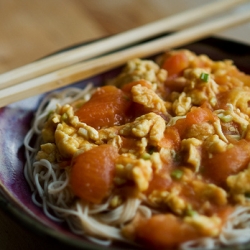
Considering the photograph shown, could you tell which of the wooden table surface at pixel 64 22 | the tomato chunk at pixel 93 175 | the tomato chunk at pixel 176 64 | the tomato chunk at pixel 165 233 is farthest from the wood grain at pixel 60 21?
the tomato chunk at pixel 165 233

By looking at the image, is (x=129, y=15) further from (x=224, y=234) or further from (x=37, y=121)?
(x=224, y=234)

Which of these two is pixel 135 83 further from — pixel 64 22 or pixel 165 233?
pixel 64 22

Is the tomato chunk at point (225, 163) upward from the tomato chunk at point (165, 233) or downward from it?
upward

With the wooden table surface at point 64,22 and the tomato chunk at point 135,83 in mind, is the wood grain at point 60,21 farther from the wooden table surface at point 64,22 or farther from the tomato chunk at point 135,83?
the tomato chunk at point 135,83

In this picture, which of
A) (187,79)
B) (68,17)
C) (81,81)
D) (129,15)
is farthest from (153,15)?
(187,79)

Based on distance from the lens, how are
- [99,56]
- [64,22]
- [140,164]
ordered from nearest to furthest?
[140,164], [99,56], [64,22]

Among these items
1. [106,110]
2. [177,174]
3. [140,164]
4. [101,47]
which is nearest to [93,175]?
[140,164]

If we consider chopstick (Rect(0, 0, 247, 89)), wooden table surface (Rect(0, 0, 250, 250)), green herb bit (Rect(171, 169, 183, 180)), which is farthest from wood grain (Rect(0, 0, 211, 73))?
green herb bit (Rect(171, 169, 183, 180))
